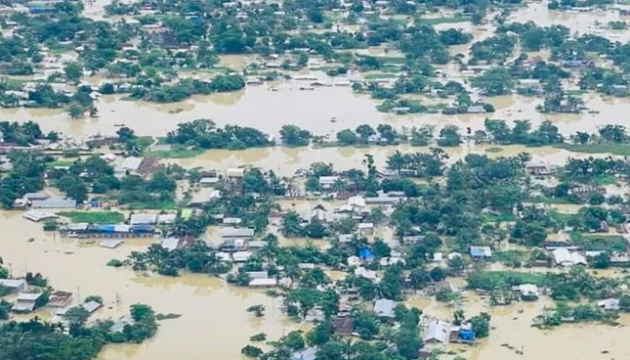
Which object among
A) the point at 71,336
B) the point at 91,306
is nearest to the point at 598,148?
the point at 91,306

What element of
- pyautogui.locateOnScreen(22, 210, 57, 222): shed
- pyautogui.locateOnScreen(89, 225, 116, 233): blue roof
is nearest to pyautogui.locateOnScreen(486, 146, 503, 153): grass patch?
pyautogui.locateOnScreen(89, 225, 116, 233): blue roof

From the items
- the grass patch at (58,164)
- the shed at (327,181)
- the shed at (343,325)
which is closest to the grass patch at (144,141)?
the grass patch at (58,164)

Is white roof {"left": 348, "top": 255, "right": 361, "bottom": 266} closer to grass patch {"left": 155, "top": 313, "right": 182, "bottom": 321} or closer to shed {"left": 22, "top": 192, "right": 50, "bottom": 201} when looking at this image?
grass patch {"left": 155, "top": 313, "right": 182, "bottom": 321}

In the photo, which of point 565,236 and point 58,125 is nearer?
point 565,236

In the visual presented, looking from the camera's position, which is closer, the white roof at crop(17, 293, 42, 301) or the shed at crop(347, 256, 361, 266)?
the white roof at crop(17, 293, 42, 301)

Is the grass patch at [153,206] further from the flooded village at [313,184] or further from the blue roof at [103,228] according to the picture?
the blue roof at [103,228]

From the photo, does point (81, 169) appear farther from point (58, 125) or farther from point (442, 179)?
point (442, 179)

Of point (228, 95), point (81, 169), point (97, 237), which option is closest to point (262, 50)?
point (228, 95)

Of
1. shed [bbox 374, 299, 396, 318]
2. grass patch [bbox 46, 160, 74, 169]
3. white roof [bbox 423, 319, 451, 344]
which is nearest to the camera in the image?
white roof [bbox 423, 319, 451, 344]
